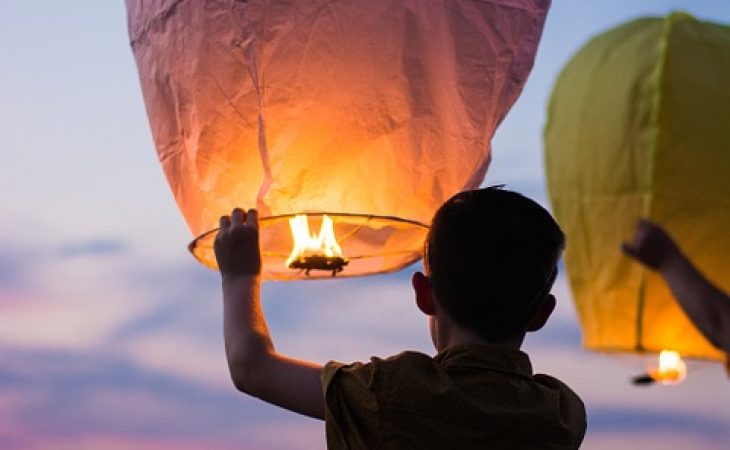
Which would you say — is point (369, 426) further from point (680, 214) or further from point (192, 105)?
point (192, 105)

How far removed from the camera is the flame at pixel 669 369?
5.01 feet

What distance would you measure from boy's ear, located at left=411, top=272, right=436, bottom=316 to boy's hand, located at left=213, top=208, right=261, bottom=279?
1.01 feet

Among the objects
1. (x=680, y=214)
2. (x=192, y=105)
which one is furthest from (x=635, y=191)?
(x=192, y=105)

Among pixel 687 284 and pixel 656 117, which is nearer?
pixel 687 284

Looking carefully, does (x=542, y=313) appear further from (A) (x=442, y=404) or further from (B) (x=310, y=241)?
(B) (x=310, y=241)

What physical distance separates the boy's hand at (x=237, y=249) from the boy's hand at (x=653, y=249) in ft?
2.37

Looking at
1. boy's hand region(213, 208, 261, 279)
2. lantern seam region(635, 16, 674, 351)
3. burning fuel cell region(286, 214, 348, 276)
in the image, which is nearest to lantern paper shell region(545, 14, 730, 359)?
lantern seam region(635, 16, 674, 351)

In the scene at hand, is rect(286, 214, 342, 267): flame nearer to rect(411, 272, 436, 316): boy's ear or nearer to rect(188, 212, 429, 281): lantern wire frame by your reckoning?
rect(188, 212, 429, 281): lantern wire frame

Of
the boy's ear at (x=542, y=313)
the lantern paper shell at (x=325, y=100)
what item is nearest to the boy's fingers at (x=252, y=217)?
the lantern paper shell at (x=325, y=100)

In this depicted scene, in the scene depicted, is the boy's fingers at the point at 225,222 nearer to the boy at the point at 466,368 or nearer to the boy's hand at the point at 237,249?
the boy's hand at the point at 237,249

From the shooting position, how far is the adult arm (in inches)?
51.1

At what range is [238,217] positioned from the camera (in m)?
1.99

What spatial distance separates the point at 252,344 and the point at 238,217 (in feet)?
1.03

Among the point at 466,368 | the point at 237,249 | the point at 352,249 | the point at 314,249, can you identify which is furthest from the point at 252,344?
the point at 352,249
